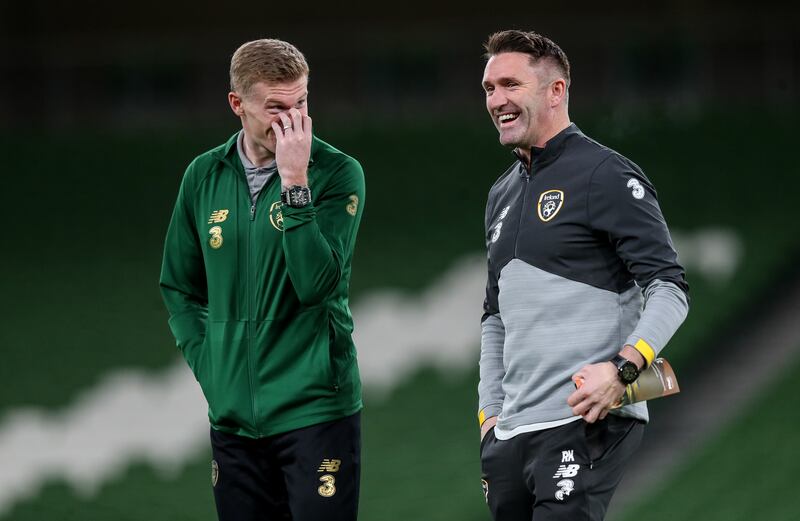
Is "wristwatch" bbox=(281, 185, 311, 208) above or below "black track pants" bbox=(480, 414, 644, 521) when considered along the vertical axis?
above

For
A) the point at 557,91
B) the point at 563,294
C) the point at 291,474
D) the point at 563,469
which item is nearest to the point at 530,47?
the point at 557,91

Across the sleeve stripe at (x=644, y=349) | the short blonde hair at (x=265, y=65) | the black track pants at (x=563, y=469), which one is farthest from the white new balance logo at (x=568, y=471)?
the short blonde hair at (x=265, y=65)

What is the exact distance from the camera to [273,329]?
9.40 feet

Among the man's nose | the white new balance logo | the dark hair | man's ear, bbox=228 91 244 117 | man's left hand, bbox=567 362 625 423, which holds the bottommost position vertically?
the white new balance logo

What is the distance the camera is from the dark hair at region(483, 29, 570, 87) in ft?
9.00

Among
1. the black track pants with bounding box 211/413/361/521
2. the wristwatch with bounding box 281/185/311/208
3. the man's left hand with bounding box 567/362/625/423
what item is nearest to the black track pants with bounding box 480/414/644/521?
the man's left hand with bounding box 567/362/625/423

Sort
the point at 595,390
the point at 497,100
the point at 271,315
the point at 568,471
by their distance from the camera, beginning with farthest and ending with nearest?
the point at 271,315, the point at 497,100, the point at 568,471, the point at 595,390

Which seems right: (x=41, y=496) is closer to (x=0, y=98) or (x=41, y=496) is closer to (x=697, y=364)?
(x=697, y=364)

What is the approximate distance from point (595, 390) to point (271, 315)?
83 cm

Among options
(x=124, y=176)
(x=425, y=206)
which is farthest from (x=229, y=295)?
(x=124, y=176)

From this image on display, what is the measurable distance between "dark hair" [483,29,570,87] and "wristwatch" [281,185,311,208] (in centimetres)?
56

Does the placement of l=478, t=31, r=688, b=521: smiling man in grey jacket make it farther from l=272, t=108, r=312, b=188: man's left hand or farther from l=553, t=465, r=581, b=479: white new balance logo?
l=272, t=108, r=312, b=188: man's left hand

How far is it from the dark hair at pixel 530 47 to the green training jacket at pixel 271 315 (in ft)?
1.55

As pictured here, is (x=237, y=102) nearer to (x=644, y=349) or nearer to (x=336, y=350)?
(x=336, y=350)
